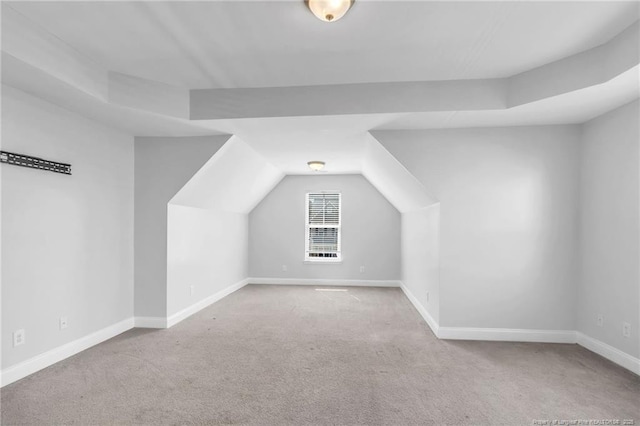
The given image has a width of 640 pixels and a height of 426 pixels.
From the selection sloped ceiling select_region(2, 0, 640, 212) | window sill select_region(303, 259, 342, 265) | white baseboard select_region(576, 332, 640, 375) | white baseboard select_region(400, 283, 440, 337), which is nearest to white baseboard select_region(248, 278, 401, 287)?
window sill select_region(303, 259, 342, 265)

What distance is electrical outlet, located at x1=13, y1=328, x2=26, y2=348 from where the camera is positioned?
2644mm

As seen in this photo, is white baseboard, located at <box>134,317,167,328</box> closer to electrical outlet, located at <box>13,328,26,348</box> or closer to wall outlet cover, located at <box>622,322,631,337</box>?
electrical outlet, located at <box>13,328,26,348</box>

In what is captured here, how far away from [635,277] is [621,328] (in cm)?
51

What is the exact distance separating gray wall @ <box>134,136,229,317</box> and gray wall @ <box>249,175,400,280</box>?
315cm

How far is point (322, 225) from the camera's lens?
7191mm

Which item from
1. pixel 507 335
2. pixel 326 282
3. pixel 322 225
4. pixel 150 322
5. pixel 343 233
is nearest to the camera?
pixel 507 335

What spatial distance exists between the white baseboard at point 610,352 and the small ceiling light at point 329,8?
366 centimetres

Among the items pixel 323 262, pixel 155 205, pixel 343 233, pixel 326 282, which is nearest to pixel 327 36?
pixel 155 205

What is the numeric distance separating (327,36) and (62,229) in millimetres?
2939

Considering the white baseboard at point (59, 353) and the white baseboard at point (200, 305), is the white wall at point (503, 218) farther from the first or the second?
the white baseboard at point (59, 353)

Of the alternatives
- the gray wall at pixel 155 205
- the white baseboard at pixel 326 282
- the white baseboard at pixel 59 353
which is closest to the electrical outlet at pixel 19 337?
the white baseboard at pixel 59 353

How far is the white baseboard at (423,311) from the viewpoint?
389 centimetres

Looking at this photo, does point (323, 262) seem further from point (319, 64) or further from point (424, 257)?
point (319, 64)

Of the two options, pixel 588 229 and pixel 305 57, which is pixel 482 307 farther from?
pixel 305 57
